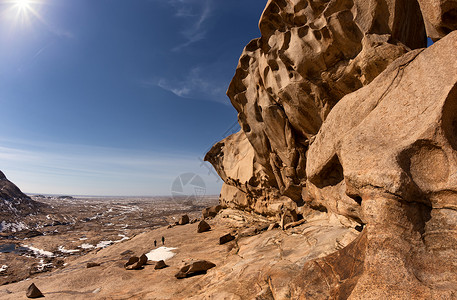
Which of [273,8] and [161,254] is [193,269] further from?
[273,8]

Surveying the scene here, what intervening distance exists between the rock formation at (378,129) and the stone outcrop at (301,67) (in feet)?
0.18

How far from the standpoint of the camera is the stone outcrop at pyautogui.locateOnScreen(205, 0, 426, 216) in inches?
336

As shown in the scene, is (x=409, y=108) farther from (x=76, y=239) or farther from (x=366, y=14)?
(x=76, y=239)

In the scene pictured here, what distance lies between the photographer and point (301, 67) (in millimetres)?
11297

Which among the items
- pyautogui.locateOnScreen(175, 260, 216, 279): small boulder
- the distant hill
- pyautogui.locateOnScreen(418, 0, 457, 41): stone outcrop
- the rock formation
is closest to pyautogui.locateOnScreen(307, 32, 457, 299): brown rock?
the rock formation

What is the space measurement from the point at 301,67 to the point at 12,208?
85596 millimetres

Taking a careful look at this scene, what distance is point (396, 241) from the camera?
4.07m

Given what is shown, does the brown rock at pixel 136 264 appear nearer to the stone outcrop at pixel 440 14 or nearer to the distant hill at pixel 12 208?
the stone outcrop at pixel 440 14

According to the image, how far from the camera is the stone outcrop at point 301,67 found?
8.54 metres

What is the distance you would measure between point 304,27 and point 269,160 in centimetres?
1022

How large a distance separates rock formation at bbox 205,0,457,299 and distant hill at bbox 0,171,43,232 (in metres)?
63.2

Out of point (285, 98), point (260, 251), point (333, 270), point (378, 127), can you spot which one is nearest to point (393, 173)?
point (378, 127)

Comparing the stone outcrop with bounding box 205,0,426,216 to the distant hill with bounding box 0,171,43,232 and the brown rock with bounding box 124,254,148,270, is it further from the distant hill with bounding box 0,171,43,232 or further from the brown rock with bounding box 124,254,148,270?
the distant hill with bounding box 0,171,43,232

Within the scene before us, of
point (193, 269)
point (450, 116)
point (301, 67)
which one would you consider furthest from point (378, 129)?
point (193, 269)
